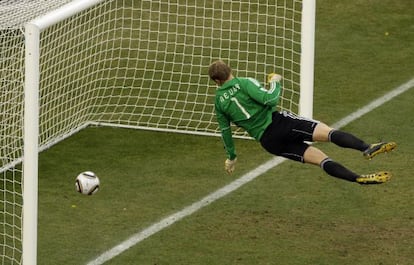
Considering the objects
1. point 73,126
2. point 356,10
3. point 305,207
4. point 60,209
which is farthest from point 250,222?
point 356,10

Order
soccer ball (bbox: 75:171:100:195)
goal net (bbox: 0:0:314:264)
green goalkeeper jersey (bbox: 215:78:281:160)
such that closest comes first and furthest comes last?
green goalkeeper jersey (bbox: 215:78:281:160) < soccer ball (bbox: 75:171:100:195) < goal net (bbox: 0:0:314:264)

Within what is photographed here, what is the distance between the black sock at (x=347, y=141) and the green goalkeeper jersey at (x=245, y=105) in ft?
2.21

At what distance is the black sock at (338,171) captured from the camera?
47.0 feet

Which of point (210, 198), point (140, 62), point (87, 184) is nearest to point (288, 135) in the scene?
point (210, 198)

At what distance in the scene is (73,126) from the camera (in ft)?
57.8

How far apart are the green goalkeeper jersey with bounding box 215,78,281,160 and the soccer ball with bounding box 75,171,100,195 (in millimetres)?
1416

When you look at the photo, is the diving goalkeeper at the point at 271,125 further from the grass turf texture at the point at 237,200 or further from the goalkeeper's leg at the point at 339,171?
the grass turf texture at the point at 237,200

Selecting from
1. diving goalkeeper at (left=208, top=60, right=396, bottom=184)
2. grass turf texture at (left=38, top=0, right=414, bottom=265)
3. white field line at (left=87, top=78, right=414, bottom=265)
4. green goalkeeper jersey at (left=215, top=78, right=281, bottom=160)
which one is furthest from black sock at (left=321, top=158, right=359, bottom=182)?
white field line at (left=87, top=78, right=414, bottom=265)

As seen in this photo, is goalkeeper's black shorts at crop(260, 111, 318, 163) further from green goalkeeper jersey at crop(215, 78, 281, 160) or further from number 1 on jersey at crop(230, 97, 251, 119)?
number 1 on jersey at crop(230, 97, 251, 119)

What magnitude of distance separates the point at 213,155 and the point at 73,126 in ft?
6.34

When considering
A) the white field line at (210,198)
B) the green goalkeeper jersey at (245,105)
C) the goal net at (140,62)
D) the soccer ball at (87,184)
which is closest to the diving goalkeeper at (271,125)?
the green goalkeeper jersey at (245,105)

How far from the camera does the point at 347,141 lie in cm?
1443

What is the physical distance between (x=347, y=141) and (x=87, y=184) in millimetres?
2686

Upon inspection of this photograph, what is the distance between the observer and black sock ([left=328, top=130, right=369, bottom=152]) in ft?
47.2
